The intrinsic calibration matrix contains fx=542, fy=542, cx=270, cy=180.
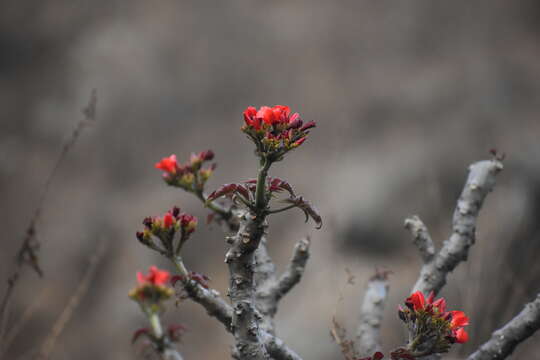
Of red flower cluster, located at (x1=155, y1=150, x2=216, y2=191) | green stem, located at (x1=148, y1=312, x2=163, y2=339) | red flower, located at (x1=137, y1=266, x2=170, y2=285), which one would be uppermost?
red flower cluster, located at (x1=155, y1=150, x2=216, y2=191)

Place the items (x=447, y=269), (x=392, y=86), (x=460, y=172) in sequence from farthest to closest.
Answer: (x=392, y=86), (x=460, y=172), (x=447, y=269)

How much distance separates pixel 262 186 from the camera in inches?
30.0

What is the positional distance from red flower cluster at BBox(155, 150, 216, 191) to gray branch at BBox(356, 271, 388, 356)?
583 millimetres

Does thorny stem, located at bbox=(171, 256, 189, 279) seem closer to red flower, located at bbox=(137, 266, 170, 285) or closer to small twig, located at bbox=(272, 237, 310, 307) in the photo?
red flower, located at bbox=(137, 266, 170, 285)

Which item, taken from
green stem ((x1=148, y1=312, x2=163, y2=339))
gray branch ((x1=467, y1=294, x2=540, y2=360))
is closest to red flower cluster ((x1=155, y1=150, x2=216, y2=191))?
green stem ((x1=148, y1=312, x2=163, y2=339))

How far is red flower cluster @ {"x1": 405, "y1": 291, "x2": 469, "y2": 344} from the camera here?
34.4 inches

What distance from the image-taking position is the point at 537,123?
4.81 meters

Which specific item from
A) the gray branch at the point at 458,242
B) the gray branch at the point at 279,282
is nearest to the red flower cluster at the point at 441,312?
the gray branch at the point at 458,242

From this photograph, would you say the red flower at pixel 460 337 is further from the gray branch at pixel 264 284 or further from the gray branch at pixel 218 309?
the gray branch at pixel 264 284

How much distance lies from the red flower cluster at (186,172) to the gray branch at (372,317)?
0.58 metres

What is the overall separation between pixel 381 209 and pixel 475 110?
1.34 m

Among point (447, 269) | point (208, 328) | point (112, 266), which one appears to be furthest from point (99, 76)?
point (447, 269)

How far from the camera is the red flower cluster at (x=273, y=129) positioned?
767mm

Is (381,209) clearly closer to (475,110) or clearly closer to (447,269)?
(475,110)
